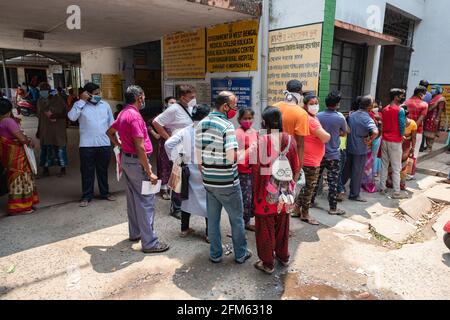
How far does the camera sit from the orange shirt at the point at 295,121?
11.3 ft

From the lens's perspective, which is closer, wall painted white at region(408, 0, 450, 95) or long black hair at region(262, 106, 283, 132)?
long black hair at region(262, 106, 283, 132)

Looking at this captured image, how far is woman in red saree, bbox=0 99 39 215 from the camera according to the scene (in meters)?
4.14

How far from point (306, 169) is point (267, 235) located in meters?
1.43

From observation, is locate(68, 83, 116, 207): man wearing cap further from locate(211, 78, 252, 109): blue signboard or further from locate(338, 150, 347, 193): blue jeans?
locate(338, 150, 347, 193): blue jeans

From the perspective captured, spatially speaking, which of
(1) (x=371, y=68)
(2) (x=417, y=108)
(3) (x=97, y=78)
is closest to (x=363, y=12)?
(1) (x=371, y=68)

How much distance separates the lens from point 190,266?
312 centimetres

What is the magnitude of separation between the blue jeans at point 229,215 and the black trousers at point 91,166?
2.38m

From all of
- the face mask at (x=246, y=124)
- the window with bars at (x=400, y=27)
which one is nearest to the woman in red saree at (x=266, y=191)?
the face mask at (x=246, y=124)

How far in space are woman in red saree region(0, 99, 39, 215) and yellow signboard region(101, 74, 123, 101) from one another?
212 inches

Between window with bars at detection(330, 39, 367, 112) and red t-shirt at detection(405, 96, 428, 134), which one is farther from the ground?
window with bars at detection(330, 39, 367, 112)

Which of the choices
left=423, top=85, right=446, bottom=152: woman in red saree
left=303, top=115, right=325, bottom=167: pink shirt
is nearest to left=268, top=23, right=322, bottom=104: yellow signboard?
left=303, top=115, right=325, bottom=167: pink shirt

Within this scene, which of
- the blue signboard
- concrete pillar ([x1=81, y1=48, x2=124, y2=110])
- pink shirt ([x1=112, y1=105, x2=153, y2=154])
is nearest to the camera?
pink shirt ([x1=112, y1=105, x2=153, y2=154])

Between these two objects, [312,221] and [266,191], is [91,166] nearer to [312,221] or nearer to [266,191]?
[266,191]
